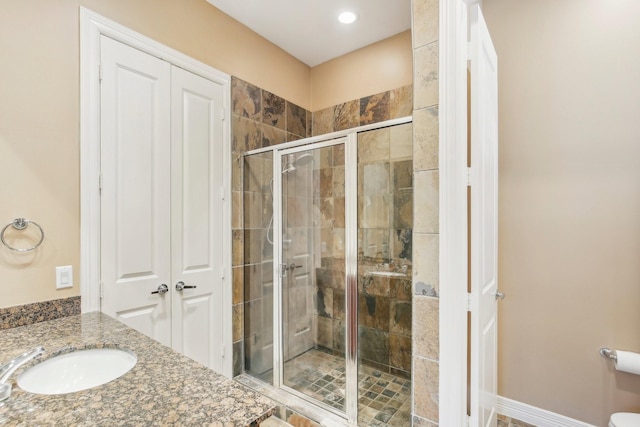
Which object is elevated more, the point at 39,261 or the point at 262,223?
the point at 262,223

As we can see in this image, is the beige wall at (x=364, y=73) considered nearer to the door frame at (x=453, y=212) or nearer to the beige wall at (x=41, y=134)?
the door frame at (x=453, y=212)

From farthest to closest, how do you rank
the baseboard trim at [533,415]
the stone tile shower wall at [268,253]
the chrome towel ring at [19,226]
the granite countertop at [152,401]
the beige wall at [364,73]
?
the beige wall at [364,73] < the stone tile shower wall at [268,253] < the baseboard trim at [533,415] < the chrome towel ring at [19,226] < the granite countertop at [152,401]

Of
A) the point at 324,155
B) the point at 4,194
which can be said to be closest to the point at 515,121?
the point at 324,155

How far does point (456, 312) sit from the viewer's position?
127 cm

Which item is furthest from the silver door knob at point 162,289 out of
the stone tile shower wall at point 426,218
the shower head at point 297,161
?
the stone tile shower wall at point 426,218

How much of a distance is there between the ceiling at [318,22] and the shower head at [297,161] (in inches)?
42.8

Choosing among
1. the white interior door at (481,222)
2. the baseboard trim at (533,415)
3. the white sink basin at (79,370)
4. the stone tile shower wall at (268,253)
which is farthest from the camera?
the stone tile shower wall at (268,253)

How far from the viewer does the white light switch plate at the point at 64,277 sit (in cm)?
150

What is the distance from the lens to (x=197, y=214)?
212 cm

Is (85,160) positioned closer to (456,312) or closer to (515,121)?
(456,312)

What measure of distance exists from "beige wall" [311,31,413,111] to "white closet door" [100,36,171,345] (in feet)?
5.06

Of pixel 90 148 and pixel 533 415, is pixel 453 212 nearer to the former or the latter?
pixel 533 415

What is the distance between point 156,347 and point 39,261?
85 centimetres

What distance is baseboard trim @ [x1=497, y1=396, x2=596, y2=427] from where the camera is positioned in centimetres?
181
